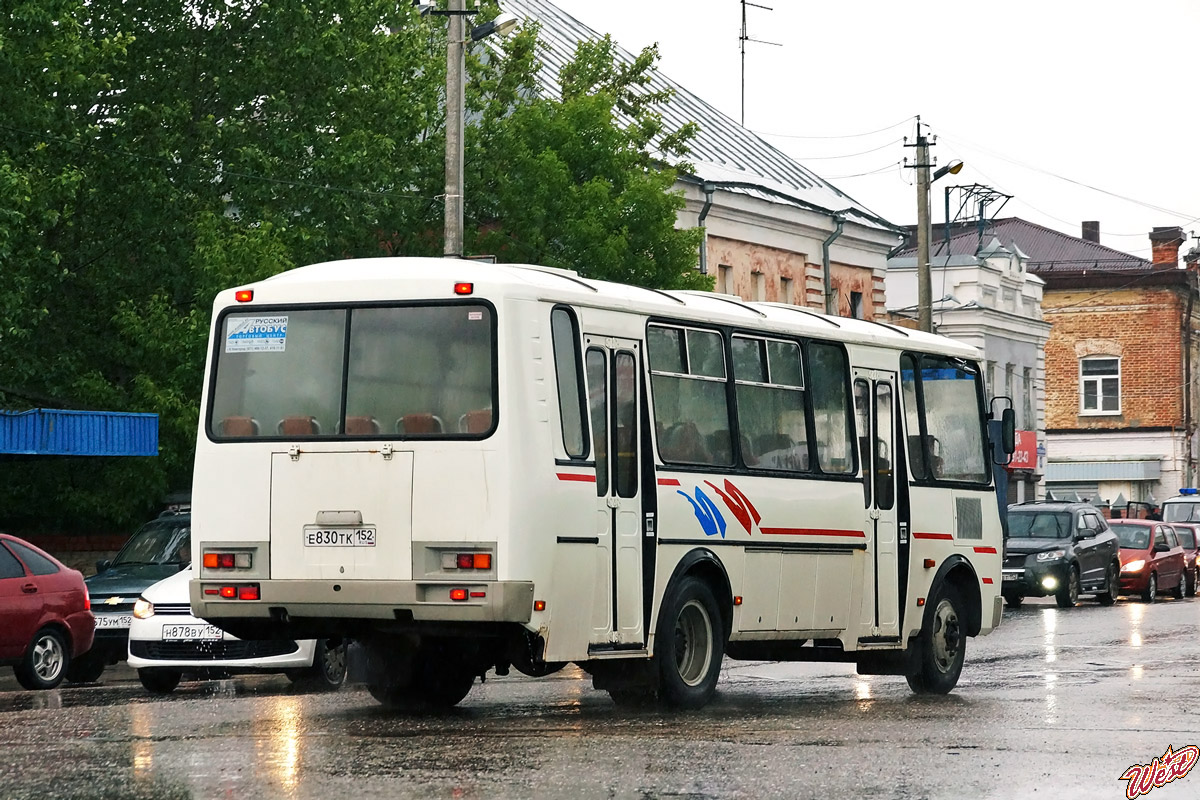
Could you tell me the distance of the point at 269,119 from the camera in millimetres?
29281

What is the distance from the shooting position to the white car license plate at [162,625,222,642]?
1792 centimetres

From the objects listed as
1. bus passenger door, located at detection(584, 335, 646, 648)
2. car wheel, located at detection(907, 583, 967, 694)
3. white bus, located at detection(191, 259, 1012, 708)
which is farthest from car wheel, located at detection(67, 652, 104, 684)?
bus passenger door, located at detection(584, 335, 646, 648)

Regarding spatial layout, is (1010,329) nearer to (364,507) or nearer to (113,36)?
(113,36)

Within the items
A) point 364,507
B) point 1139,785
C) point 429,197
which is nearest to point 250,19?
point 429,197

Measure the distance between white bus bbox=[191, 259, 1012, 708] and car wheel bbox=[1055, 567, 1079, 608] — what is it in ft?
65.3

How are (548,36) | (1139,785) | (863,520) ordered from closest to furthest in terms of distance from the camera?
(1139,785), (863,520), (548,36)

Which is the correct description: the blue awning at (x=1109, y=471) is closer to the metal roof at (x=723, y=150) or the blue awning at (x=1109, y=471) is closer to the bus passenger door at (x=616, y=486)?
the metal roof at (x=723, y=150)

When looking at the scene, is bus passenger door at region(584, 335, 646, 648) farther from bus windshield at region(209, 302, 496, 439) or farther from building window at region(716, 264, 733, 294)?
building window at region(716, 264, 733, 294)

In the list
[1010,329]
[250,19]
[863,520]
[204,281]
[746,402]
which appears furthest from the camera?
[1010,329]

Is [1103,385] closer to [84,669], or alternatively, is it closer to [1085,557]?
[1085,557]

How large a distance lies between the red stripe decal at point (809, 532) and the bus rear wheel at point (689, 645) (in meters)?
0.88

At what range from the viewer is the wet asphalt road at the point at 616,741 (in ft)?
32.5

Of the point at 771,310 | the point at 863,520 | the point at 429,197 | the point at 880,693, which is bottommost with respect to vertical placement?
the point at 880,693

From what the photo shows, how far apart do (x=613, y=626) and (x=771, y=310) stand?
11.5 feet
